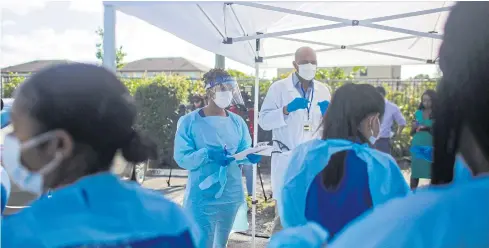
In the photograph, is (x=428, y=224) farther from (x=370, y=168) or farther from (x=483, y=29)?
(x=370, y=168)

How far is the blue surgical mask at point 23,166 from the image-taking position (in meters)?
1.03

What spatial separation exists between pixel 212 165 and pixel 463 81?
A: 217 centimetres

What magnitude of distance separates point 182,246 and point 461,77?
0.69 metres

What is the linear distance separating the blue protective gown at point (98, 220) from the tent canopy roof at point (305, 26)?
1046mm

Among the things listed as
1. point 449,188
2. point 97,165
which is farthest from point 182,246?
point 449,188

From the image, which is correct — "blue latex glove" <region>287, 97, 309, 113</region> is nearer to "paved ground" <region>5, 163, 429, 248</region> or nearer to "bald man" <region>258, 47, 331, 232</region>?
"bald man" <region>258, 47, 331, 232</region>

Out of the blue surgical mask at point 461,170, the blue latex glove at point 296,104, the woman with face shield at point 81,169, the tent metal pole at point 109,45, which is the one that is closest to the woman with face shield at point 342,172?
the woman with face shield at point 81,169

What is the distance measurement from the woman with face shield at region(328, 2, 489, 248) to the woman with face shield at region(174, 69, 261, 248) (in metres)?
2.04

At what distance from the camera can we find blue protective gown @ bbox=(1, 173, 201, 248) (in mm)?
871

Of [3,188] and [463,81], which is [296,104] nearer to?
[3,188]

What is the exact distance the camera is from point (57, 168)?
103cm

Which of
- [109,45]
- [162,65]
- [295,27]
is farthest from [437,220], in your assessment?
[162,65]

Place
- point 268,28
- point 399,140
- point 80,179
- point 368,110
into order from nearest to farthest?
point 80,179 < point 368,110 < point 268,28 < point 399,140

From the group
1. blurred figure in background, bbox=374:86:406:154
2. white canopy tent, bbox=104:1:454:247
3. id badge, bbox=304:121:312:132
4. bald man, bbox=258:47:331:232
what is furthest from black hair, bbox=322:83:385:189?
blurred figure in background, bbox=374:86:406:154
